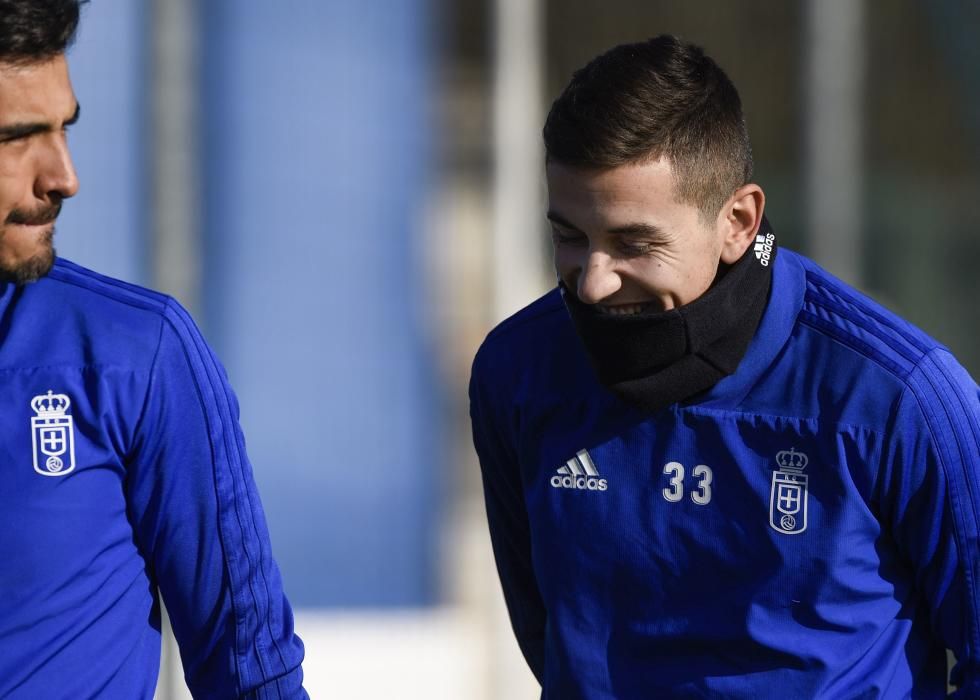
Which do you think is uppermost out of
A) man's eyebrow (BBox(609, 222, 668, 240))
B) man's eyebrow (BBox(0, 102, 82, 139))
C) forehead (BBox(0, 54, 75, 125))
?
forehead (BBox(0, 54, 75, 125))

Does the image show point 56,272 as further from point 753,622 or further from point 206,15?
point 206,15

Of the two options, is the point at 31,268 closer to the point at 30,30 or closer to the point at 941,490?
the point at 30,30

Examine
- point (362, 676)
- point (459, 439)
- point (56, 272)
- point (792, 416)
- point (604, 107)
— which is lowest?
point (362, 676)

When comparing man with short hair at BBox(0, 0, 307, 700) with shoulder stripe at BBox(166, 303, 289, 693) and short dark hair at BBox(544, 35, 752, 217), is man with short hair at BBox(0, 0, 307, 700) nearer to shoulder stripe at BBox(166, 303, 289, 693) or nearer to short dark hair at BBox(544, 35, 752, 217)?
shoulder stripe at BBox(166, 303, 289, 693)

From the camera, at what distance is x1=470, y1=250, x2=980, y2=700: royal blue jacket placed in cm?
224

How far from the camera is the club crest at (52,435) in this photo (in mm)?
2211

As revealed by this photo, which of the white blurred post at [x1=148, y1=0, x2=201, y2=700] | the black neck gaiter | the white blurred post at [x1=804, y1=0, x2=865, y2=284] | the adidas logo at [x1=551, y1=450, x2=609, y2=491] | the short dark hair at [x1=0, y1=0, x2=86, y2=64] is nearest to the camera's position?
the short dark hair at [x1=0, y1=0, x2=86, y2=64]

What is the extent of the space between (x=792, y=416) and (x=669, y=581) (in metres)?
0.34

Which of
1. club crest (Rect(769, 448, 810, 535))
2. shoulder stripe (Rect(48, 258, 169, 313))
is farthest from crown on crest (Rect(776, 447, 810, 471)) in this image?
shoulder stripe (Rect(48, 258, 169, 313))

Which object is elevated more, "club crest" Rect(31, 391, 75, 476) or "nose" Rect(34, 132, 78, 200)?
"nose" Rect(34, 132, 78, 200)

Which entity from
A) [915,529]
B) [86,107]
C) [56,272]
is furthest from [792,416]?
[86,107]

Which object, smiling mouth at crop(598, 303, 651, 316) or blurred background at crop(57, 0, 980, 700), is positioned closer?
smiling mouth at crop(598, 303, 651, 316)

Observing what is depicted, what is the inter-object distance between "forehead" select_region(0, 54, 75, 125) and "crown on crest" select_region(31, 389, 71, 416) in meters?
0.43

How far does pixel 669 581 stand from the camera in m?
2.34
